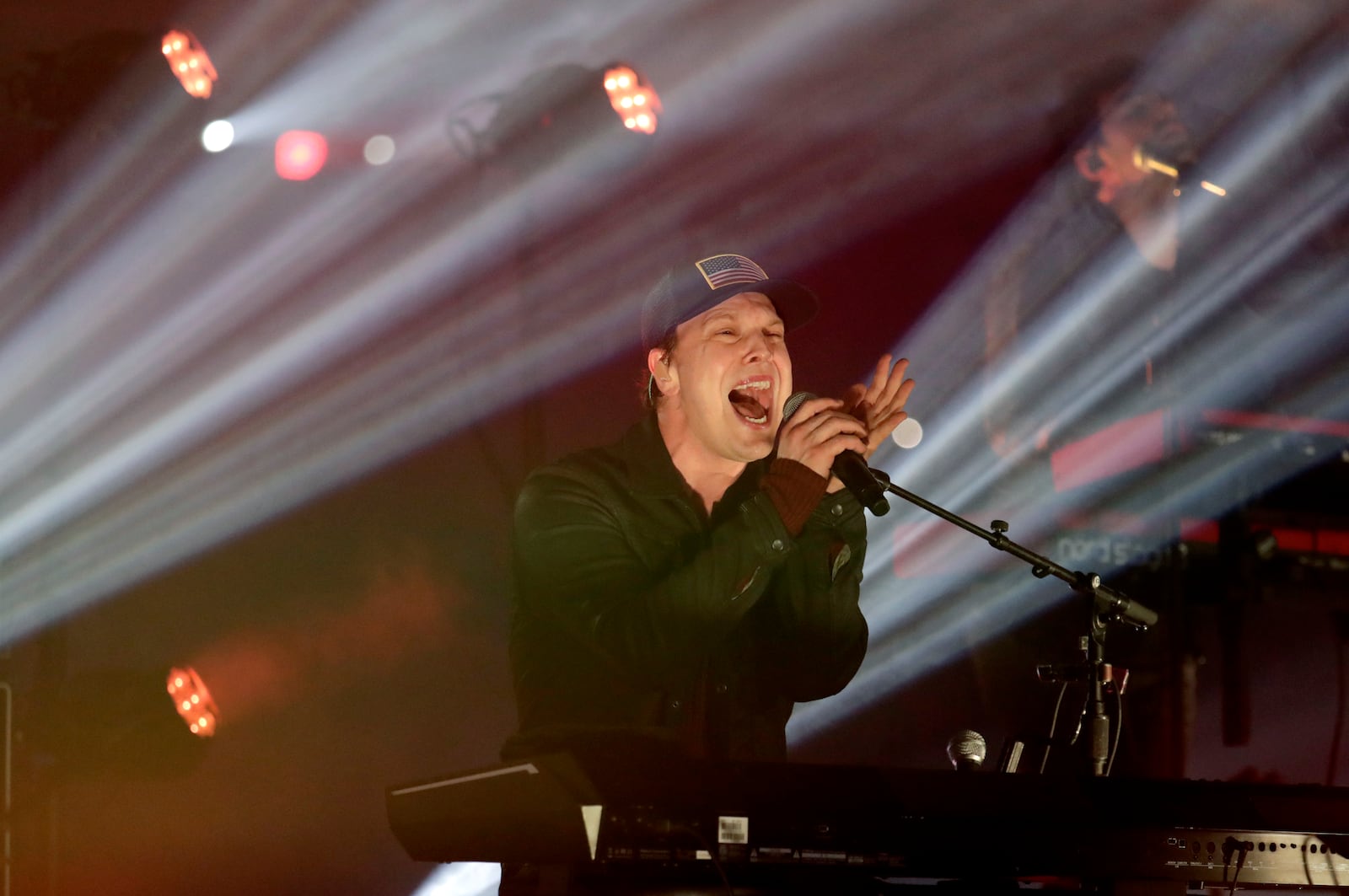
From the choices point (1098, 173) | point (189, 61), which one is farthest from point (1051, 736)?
point (1098, 173)

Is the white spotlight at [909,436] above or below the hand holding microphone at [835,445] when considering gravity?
above

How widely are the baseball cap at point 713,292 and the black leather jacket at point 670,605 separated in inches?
8.5

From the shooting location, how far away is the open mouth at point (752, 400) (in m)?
2.43

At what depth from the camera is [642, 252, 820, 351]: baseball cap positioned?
247 cm

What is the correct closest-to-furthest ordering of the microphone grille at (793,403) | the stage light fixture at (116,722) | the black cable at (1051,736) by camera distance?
the black cable at (1051,736) < the microphone grille at (793,403) < the stage light fixture at (116,722)

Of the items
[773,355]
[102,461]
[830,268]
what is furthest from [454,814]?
[830,268]

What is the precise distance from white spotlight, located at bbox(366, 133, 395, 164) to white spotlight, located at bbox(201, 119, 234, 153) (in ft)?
1.47

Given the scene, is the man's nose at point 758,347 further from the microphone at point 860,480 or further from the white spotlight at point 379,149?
the white spotlight at point 379,149

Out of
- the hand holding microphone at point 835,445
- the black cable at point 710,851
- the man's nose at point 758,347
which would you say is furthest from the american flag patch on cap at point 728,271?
the black cable at point 710,851

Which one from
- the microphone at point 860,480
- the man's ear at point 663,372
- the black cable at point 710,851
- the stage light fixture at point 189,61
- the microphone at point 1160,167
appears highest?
the microphone at point 1160,167

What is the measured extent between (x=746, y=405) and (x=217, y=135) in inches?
89.4

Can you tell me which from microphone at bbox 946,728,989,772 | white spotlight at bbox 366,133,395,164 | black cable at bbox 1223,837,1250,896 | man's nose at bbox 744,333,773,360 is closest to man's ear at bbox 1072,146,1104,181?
white spotlight at bbox 366,133,395,164

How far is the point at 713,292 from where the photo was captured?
96.9 inches

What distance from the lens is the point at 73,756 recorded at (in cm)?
348
